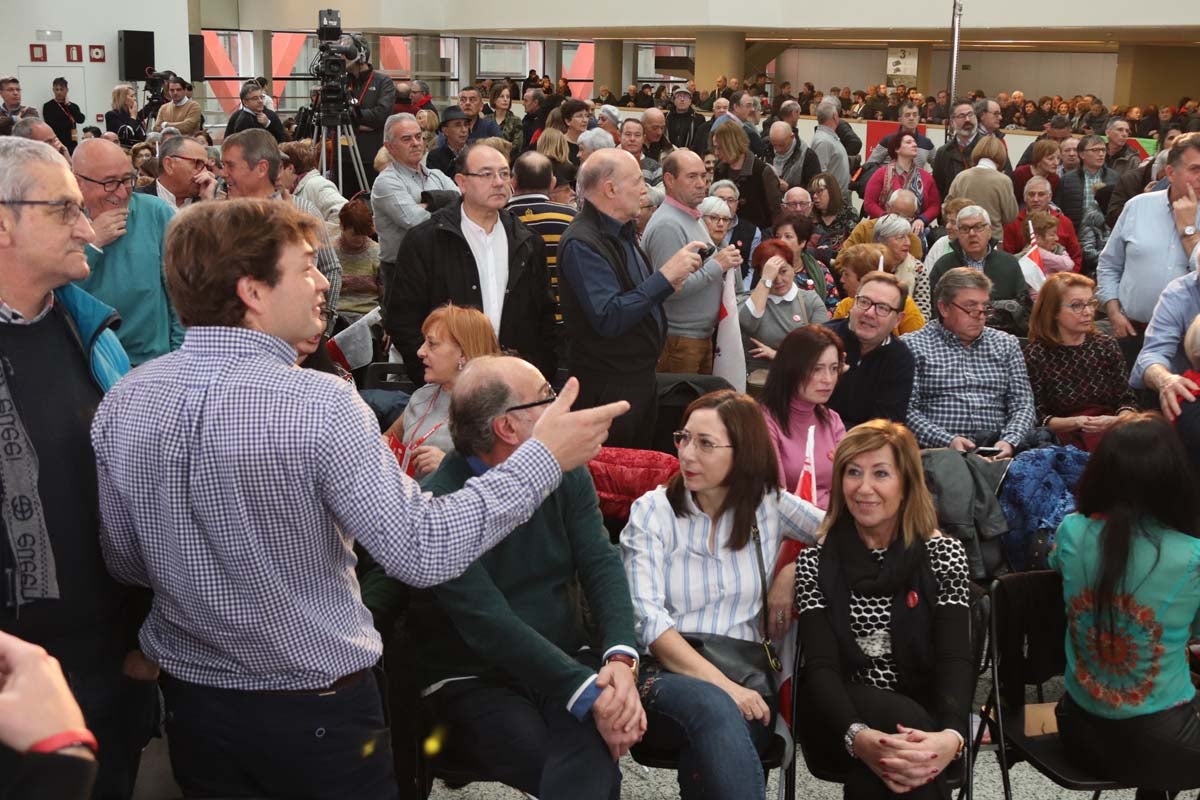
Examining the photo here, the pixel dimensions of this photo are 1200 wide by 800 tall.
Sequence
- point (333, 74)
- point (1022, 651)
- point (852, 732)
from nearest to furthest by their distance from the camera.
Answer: point (852, 732), point (1022, 651), point (333, 74)

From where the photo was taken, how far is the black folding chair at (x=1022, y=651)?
290 centimetres

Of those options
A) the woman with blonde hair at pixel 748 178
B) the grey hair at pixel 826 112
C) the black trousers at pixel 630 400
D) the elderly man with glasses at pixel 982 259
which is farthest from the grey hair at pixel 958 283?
the grey hair at pixel 826 112

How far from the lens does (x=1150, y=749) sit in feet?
8.96

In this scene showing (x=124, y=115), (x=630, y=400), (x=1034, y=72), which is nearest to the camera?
(x=630, y=400)

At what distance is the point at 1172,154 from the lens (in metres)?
5.05

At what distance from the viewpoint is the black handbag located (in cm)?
287

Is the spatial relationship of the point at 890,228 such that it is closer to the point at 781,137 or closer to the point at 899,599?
the point at 781,137

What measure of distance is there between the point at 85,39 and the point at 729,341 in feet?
47.2

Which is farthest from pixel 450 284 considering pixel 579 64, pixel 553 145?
pixel 579 64

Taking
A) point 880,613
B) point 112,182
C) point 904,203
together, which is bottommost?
point 880,613

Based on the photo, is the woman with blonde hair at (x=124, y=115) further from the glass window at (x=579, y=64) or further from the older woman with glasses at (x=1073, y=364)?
the glass window at (x=579, y=64)

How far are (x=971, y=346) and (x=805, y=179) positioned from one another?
473 centimetres

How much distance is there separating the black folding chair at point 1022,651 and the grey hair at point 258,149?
3155 millimetres

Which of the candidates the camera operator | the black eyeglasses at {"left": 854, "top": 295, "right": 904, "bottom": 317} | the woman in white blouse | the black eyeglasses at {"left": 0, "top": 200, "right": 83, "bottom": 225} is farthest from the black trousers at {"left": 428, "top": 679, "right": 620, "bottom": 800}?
the camera operator
